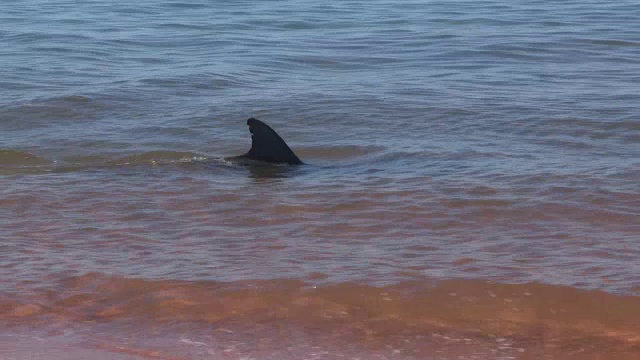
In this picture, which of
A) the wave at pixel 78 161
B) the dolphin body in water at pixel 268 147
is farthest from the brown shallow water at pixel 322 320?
the wave at pixel 78 161

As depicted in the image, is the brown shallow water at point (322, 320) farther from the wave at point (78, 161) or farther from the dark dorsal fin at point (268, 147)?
the wave at point (78, 161)

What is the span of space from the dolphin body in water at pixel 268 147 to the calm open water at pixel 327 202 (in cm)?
9

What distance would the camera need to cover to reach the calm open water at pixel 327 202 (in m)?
A: 5.42

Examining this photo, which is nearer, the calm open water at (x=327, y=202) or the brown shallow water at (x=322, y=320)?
the brown shallow water at (x=322, y=320)

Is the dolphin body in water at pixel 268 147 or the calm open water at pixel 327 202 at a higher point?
the dolphin body in water at pixel 268 147

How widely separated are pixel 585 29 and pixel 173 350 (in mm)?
12663

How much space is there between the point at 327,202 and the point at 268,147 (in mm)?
1114

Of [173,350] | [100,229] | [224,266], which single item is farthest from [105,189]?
[173,350]

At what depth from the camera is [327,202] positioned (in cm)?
773

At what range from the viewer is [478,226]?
279 inches

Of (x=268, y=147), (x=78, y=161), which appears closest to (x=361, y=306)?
(x=268, y=147)

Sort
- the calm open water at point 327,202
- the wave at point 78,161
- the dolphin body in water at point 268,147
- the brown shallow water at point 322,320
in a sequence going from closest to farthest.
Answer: the brown shallow water at point 322,320
the calm open water at point 327,202
the dolphin body in water at point 268,147
the wave at point 78,161

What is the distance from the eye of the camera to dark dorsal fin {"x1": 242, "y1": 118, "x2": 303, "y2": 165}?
8.56 metres

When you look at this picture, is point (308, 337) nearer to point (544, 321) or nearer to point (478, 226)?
point (544, 321)
